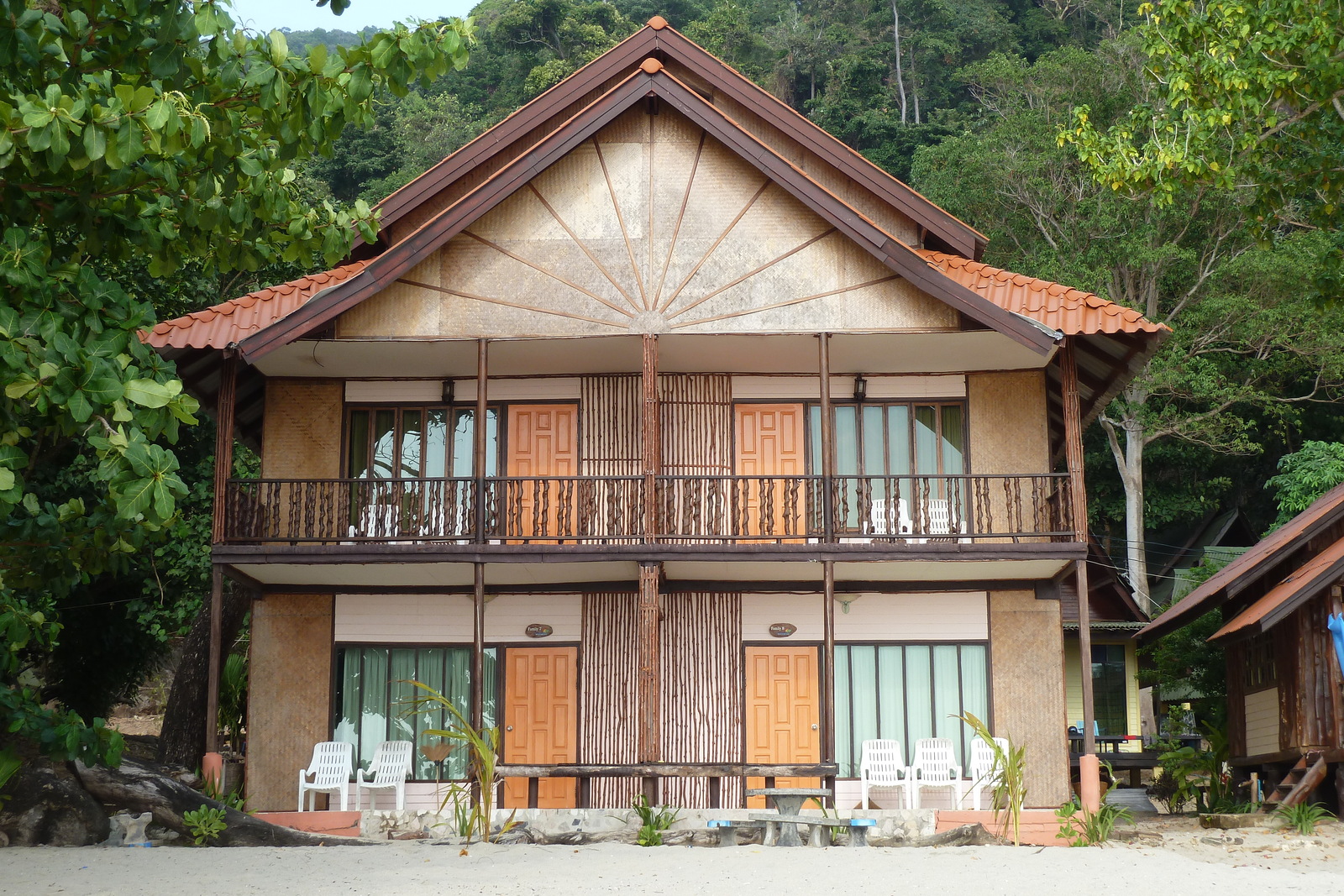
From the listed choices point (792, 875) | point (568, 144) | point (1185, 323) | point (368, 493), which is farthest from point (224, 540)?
point (1185, 323)

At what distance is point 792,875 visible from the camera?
10.1 m

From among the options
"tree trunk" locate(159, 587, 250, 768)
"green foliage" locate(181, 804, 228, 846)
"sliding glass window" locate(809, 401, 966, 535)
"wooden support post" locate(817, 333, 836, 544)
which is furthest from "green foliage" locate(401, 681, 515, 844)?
"tree trunk" locate(159, 587, 250, 768)

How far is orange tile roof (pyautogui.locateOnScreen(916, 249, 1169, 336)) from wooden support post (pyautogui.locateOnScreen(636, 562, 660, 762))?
475cm

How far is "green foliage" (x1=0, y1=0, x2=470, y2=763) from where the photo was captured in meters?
7.40

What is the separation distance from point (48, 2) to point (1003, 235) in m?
24.8

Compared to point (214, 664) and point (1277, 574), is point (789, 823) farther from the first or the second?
point (1277, 574)

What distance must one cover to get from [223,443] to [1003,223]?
72.8 feet

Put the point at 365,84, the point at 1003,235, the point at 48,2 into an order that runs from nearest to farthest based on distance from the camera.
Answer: the point at 365,84, the point at 48,2, the point at 1003,235

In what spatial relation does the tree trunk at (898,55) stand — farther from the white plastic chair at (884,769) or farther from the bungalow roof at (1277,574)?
the white plastic chair at (884,769)

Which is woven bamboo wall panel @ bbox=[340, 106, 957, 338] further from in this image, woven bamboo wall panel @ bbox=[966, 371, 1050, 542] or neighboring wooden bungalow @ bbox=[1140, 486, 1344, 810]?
neighboring wooden bungalow @ bbox=[1140, 486, 1344, 810]

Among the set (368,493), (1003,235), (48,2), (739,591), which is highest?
(1003,235)

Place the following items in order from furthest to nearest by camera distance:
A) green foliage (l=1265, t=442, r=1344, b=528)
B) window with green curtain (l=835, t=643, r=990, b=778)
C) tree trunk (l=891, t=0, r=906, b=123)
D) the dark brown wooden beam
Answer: tree trunk (l=891, t=0, r=906, b=123), green foliage (l=1265, t=442, r=1344, b=528), window with green curtain (l=835, t=643, r=990, b=778), the dark brown wooden beam

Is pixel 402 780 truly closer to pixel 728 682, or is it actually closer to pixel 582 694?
pixel 582 694

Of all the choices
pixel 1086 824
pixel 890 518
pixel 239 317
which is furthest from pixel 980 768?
pixel 239 317
